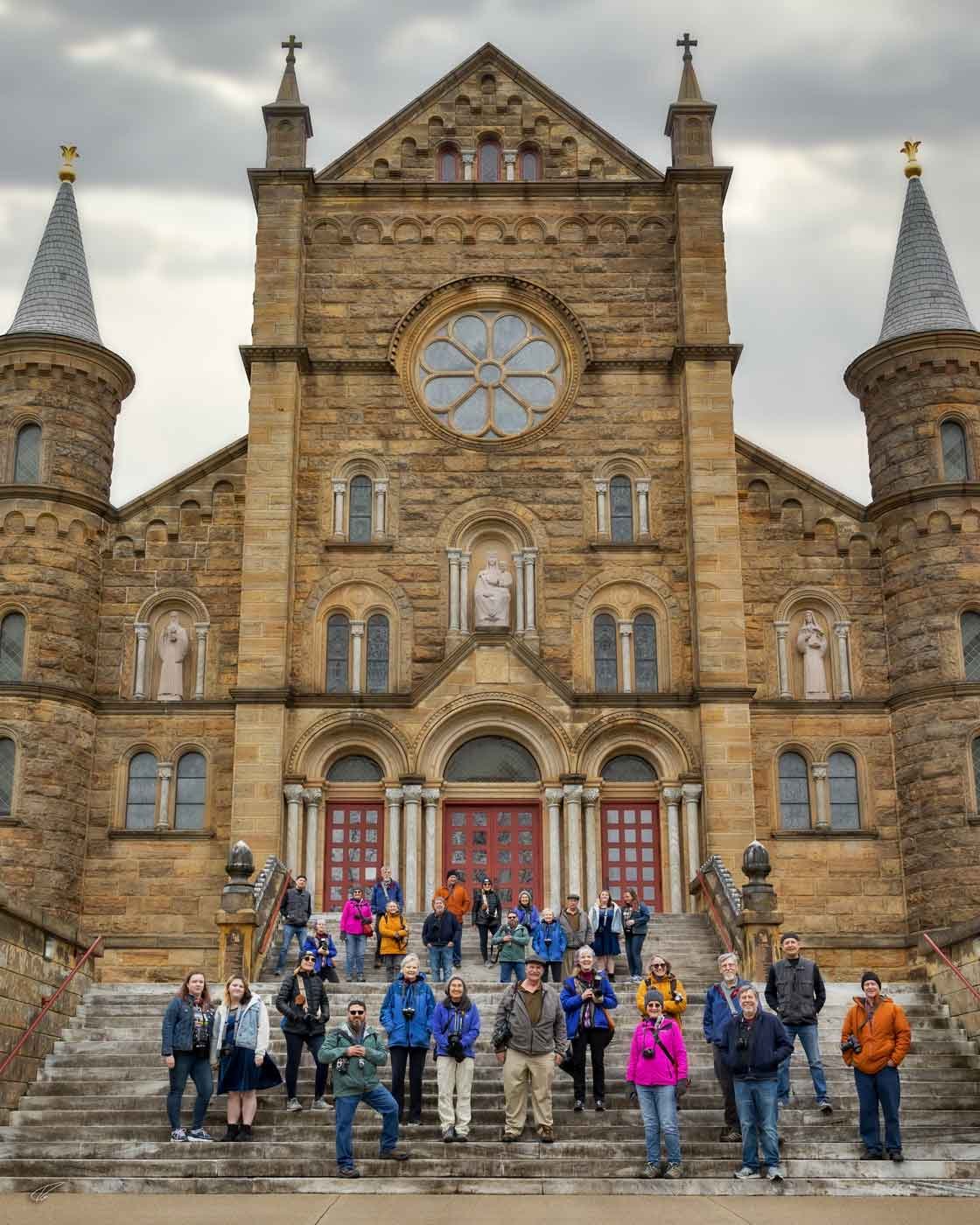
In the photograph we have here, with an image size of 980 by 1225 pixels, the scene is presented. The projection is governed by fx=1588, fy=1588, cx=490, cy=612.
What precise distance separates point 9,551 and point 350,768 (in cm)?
753

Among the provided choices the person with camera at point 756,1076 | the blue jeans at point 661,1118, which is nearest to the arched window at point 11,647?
the blue jeans at point 661,1118

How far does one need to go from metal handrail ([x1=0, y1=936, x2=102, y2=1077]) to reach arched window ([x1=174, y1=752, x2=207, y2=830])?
24.3 ft

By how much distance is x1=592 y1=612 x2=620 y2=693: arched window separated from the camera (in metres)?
29.7

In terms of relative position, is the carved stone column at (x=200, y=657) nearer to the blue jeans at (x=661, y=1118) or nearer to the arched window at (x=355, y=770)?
the arched window at (x=355, y=770)

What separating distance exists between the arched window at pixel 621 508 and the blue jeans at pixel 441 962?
1121 centimetres

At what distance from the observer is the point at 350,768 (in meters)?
29.2

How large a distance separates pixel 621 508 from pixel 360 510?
201 inches

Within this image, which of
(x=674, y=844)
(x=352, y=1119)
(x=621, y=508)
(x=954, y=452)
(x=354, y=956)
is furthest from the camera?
(x=621, y=508)

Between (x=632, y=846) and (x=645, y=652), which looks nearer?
(x=632, y=846)

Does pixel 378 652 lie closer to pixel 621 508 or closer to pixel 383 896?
pixel 621 508

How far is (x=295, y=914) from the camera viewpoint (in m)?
22.9

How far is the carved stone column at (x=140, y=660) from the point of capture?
2988cm

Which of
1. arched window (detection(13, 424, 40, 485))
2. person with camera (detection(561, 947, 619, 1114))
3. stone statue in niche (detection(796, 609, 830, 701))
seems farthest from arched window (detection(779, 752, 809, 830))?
arched window (detection(13, 424, 40, 485))

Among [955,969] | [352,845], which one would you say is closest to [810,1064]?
[955,969]
